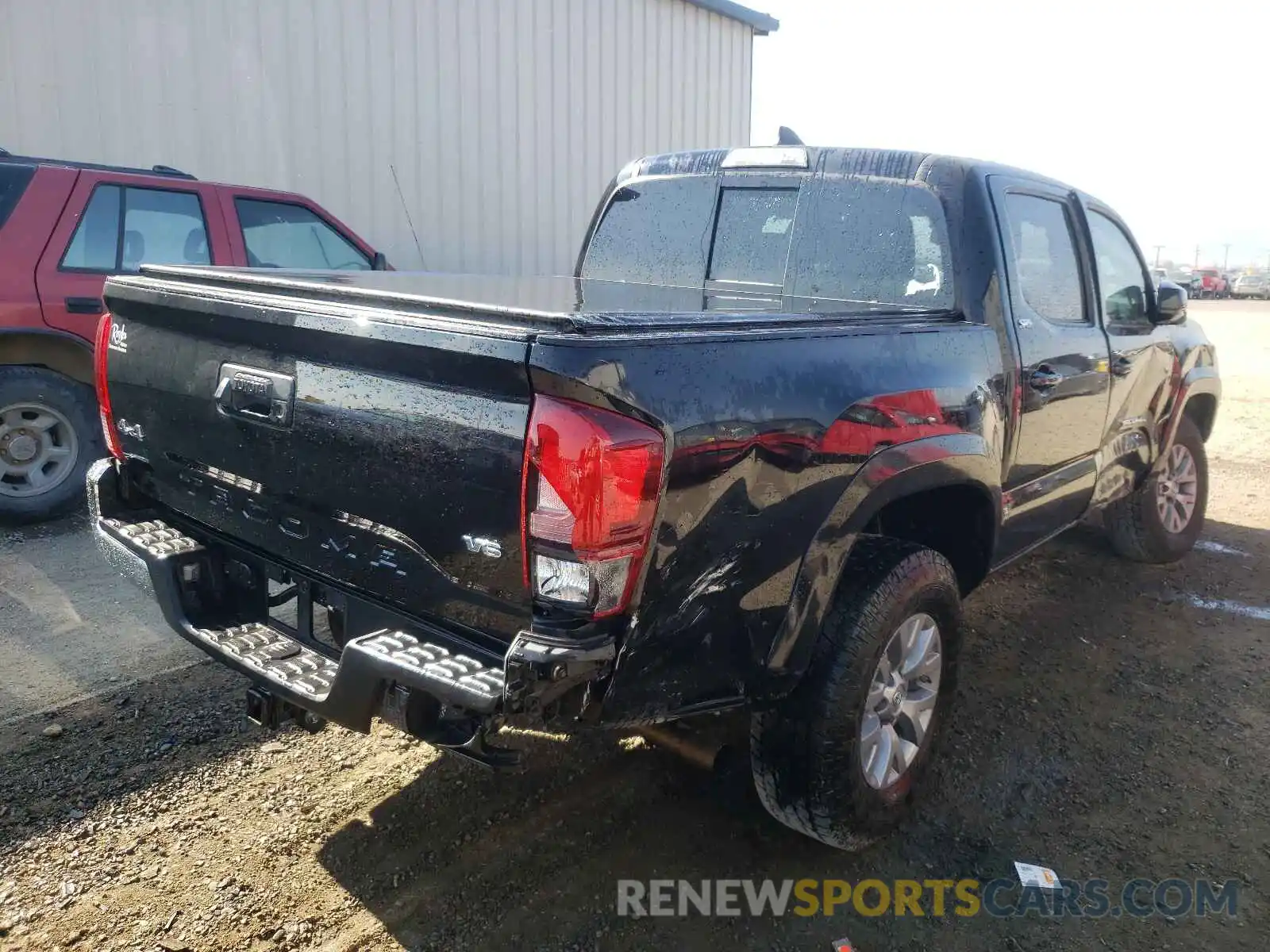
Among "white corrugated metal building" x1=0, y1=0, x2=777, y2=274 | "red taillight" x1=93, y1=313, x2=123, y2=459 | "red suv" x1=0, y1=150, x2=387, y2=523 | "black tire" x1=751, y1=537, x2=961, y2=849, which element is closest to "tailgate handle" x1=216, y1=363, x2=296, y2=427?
"red taillight" x1=93, y1=313, x2=123, y2=459

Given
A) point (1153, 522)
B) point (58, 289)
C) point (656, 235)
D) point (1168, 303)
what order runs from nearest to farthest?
point (656, 235)
point (1168, 303)
point (1153, 522)
point (58, 289)

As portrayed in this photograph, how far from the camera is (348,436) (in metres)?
2.14

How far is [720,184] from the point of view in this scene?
364 cm

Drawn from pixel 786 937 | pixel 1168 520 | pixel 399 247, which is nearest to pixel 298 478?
pixel 786 937

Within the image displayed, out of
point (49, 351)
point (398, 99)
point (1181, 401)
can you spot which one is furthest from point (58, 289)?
point (1181, 401)

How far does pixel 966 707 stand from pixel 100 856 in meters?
2.87

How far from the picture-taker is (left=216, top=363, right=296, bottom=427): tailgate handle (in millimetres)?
2270

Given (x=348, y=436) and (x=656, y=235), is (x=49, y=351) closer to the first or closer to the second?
(x=656, y=235)

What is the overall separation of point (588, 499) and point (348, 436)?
0.67 metres

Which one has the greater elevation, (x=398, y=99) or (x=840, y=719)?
(x=398, y=99)

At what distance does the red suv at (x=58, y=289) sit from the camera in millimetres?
5051

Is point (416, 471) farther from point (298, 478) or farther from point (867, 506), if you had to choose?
point (867, 506)

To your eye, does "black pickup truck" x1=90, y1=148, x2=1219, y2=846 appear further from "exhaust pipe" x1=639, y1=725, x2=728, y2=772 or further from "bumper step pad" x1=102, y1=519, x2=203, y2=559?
"exhaust pipe" x1=639, y1=725, x2=728, y2=772

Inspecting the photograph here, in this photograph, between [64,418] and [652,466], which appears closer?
[652,466]
